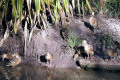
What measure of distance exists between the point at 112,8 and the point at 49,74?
3460 mm

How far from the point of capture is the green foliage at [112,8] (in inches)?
318

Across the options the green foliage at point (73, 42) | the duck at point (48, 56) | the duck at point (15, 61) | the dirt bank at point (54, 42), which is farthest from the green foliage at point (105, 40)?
the duck at point (15, 61)

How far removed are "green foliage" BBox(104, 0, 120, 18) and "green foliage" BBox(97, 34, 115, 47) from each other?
1.12 metres

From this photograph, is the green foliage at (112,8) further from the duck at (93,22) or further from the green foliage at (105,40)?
the green foliage at (105,40)

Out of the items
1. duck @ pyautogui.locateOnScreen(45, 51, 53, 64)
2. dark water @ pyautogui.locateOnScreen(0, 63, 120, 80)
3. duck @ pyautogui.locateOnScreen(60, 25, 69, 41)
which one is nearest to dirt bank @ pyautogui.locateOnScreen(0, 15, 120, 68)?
duck @ pyautogui.locateOnScreen(60, 25, 69, 41)

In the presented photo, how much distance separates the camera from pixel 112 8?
324 inches

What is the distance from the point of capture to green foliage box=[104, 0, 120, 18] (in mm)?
8090

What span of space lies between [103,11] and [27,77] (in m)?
3.66

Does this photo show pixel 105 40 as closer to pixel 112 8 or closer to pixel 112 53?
pixel 112 53

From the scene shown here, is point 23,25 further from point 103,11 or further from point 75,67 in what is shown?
point 103,11

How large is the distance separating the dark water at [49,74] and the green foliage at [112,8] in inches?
102

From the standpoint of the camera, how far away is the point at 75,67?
6.54 m

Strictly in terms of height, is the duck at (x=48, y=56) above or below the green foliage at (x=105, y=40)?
below

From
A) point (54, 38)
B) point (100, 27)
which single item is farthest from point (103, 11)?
point (54, 38)
